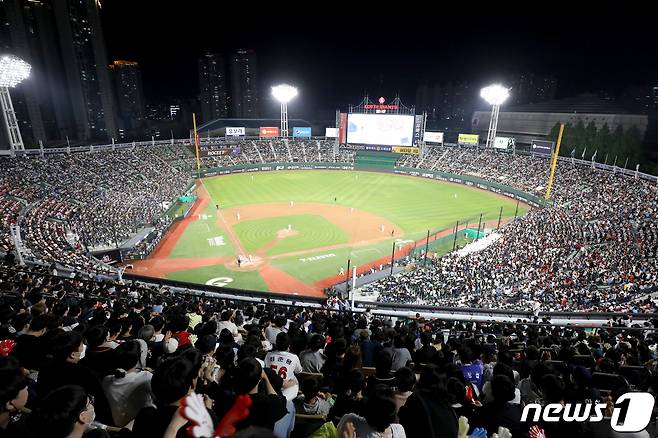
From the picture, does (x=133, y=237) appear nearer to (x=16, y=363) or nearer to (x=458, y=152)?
(x=16, y=363)

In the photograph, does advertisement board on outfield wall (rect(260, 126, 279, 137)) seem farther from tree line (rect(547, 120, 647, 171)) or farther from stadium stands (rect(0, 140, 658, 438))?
tree line (rect(547, 120, 647, 171))

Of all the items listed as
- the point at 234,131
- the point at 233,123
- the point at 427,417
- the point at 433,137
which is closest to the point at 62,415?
the point at 427,417

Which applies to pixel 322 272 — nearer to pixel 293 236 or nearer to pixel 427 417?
pixel 293 236

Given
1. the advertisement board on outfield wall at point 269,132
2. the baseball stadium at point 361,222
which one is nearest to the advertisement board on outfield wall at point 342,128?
the baseball stadium at point 361,222

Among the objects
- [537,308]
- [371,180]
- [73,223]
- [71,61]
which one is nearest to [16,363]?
[537,308]

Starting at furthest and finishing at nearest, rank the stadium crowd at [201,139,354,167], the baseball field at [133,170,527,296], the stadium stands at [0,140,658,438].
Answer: the stadium crowd at [201,139,354,167] → the baseball field at [133,170,527,296] → the stadium stands at [0,140,658,438]

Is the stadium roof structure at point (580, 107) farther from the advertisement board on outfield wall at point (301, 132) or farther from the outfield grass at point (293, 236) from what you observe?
the outfield grass at point (293, 236)

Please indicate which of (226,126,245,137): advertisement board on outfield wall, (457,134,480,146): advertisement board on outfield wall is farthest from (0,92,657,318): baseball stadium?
(226,126,245,137): advertisement board on outfield wall
